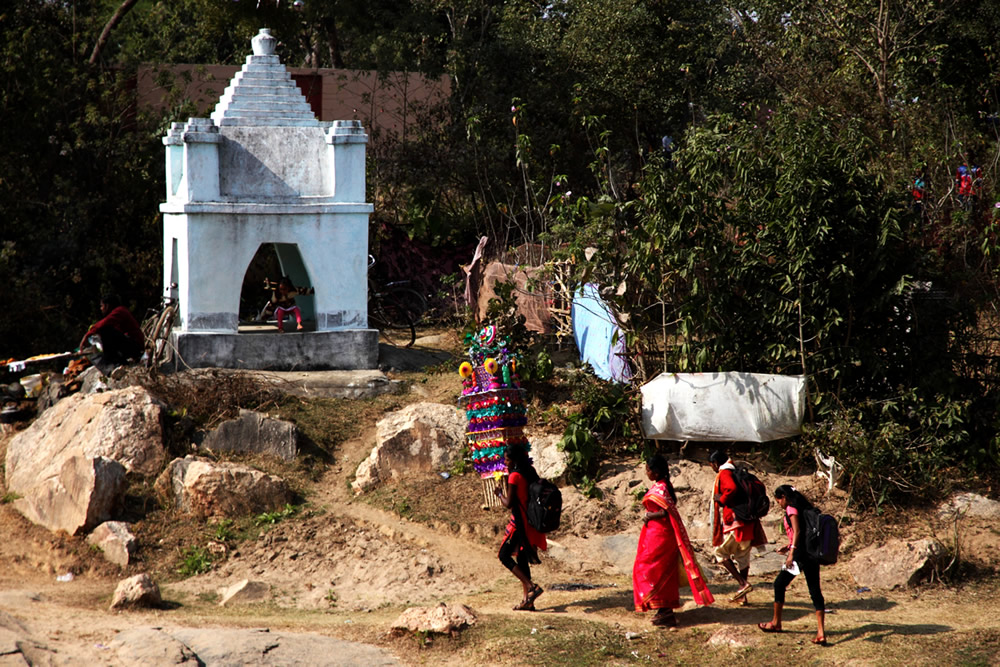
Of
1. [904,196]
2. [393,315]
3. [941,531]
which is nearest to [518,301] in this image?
[393,315]

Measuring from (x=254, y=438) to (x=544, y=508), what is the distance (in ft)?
13.6

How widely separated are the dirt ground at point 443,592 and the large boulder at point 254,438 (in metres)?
0.33

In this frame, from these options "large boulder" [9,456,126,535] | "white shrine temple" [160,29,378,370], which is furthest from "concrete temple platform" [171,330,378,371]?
"large boulder" [9,456,126,535]

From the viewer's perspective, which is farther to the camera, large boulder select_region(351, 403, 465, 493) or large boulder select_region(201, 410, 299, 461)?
large boulder select_region(201, 410, 299, 461)

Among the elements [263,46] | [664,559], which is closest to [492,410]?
[664,559]

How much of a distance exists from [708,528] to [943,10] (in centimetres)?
841

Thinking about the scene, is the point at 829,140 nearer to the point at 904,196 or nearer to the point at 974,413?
the point at 904,196

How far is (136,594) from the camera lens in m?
7.74

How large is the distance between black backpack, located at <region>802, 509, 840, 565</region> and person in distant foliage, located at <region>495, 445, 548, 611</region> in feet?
6.58

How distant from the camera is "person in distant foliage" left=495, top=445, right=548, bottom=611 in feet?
24.8

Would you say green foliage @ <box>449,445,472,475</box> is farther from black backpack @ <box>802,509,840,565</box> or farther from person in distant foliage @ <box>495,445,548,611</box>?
black backpack @ <box>802,509,840,565</box>

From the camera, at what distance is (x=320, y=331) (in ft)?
39.4

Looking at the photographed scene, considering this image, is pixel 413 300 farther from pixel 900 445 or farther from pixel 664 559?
pixel 664 559

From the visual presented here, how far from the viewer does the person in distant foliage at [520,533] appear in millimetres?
7574
